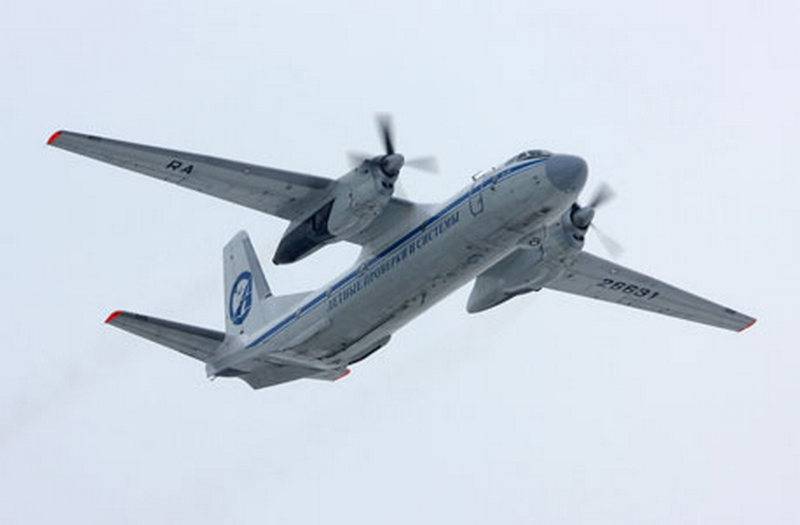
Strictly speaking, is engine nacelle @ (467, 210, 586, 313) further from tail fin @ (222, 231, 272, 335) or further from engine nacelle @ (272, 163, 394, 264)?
tail fin @ (222, 231, 272, 335)

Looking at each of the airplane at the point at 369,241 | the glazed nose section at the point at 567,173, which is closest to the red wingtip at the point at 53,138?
the airplane at the point at 369,241

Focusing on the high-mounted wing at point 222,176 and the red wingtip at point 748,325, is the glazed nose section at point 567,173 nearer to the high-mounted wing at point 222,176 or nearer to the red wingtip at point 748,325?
the high-mounted wing at point 222,176

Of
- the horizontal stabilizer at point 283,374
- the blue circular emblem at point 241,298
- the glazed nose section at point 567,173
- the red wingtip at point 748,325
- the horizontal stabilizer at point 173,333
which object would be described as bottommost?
the horizontal stabilizer at point 283,374

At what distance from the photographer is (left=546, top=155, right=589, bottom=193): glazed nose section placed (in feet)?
129

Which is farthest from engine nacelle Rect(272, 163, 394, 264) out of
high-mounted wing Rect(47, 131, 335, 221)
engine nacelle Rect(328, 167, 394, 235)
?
high-mounted wing Rect(47, 131, 335, 221)

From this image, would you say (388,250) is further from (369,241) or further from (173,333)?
(173,333)

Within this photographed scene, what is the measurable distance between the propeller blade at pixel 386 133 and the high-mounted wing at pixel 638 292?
737cm

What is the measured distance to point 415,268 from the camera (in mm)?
41312

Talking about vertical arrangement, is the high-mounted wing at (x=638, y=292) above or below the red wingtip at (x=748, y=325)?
above

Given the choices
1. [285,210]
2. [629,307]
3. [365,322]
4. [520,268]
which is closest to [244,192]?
[285,210]

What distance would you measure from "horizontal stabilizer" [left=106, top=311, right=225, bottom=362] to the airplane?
0.11 feet

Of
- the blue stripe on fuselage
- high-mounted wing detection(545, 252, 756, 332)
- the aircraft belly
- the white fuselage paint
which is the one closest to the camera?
the white fuselage paint

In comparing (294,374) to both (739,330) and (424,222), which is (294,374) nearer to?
(424,222)

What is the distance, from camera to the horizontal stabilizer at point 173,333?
44062 mm
